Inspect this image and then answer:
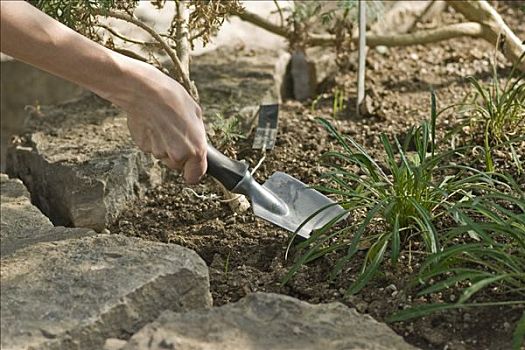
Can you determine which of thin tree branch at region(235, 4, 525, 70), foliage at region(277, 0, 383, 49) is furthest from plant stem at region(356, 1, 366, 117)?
thin tree branch at region(235, 4, 525, 70)

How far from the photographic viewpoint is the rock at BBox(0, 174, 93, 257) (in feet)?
9.29

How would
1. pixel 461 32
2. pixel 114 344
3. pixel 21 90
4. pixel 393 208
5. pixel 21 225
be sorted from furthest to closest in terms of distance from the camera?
1. pixel 21 90
2. pixel 461 32
3. pixel 21 225
4. pixel 393 208
5. pixel 114 344

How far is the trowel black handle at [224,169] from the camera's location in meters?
2.82

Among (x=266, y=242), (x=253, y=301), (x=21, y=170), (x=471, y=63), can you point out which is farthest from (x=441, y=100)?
(x=253, y=301)

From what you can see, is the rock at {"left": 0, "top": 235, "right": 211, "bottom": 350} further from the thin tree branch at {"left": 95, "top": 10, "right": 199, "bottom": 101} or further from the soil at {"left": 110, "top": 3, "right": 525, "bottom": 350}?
the thin tree branch at {"left": 95, "top": 10, "right": 199, "bottom": 101}

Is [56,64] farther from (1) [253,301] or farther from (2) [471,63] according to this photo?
(2) [471,63]

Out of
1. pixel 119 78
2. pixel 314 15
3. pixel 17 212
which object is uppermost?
pixel 119 78

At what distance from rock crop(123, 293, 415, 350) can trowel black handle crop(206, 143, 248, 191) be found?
0.51m

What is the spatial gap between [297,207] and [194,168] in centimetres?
46

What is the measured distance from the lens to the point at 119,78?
7.97ft

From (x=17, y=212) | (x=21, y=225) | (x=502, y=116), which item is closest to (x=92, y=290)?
(x=21, y=225)

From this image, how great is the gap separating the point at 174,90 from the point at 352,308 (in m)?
0.67

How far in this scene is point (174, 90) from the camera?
2479 millimetres

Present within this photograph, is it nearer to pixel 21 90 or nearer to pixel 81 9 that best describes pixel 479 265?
pixel 81 9
